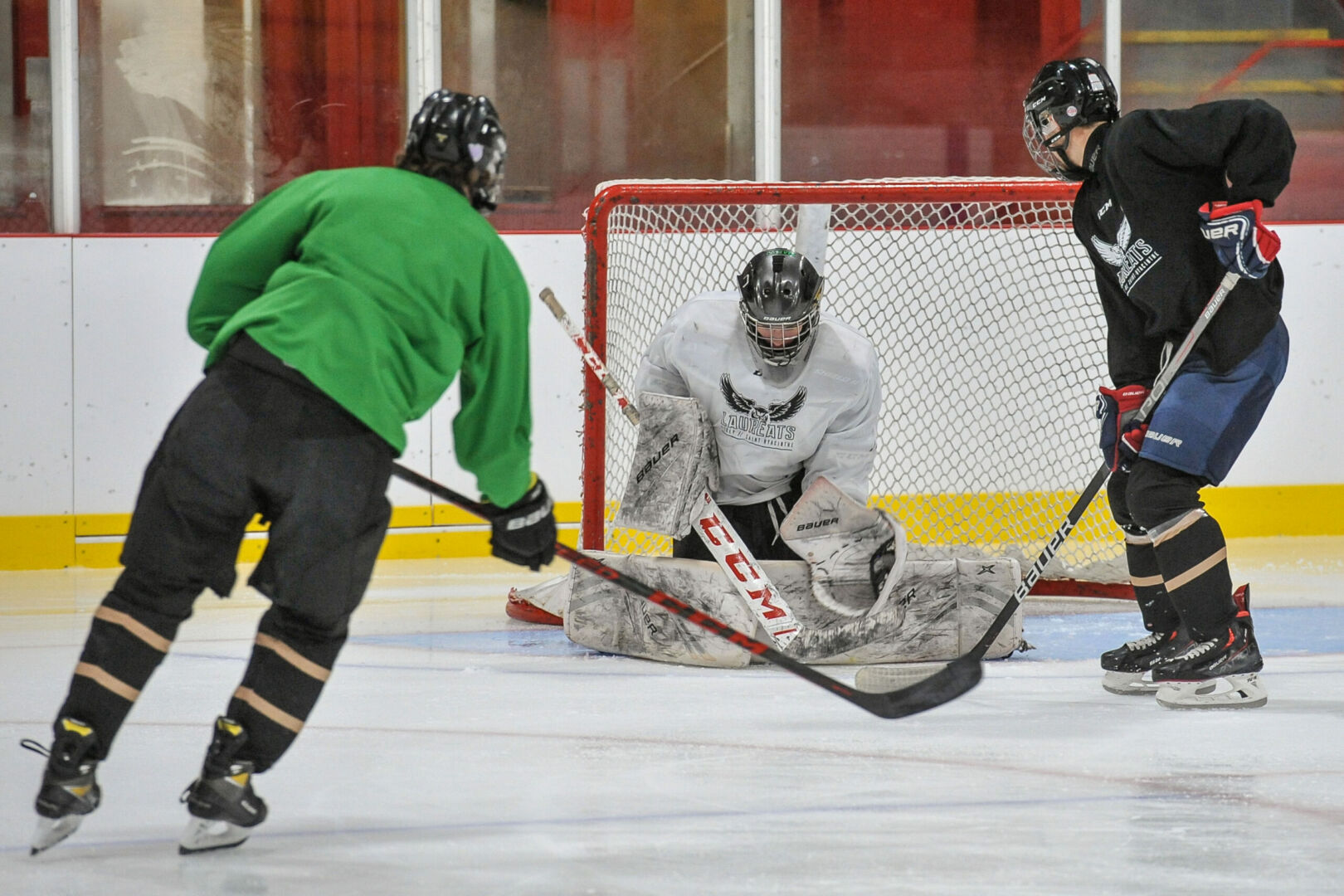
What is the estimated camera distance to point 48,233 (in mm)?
4734

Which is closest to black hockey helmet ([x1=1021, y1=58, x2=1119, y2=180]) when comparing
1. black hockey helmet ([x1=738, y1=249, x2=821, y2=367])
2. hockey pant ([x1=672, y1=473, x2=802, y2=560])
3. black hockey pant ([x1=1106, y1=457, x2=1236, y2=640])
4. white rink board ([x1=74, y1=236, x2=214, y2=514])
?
black hockey helmet ([x1=738, y1=249, x2=821, y2=367])

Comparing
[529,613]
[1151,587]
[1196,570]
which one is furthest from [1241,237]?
[529,613]

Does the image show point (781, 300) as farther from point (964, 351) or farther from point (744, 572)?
point (964, 351)

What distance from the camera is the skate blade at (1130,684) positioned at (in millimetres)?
2939

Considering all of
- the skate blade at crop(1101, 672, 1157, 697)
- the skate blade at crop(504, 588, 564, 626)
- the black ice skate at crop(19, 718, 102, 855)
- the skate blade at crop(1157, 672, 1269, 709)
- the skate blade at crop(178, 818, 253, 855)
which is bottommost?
the skate blade at crop(504, 588, 564, 626)

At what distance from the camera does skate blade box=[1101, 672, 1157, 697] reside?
294 centimetres

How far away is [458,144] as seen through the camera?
6.36ft

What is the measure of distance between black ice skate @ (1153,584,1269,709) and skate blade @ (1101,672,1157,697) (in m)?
0.08

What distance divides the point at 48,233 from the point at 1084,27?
3621 millimetres

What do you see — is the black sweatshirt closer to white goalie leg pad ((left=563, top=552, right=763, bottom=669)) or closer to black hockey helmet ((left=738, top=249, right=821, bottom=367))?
black hockey helmet ((left=738, top=249, right=821, bottom=367))

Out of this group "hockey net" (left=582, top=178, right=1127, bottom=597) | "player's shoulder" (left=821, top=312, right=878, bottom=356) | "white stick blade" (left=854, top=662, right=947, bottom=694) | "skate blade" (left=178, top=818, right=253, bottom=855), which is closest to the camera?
"skate blade" (left=178, top=818, right=253, bottom=855)

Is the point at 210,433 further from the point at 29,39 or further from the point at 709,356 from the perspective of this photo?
the point at 29,39

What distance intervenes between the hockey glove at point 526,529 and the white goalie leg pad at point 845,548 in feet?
4.13

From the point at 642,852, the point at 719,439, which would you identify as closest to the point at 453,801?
the point at 642,852
